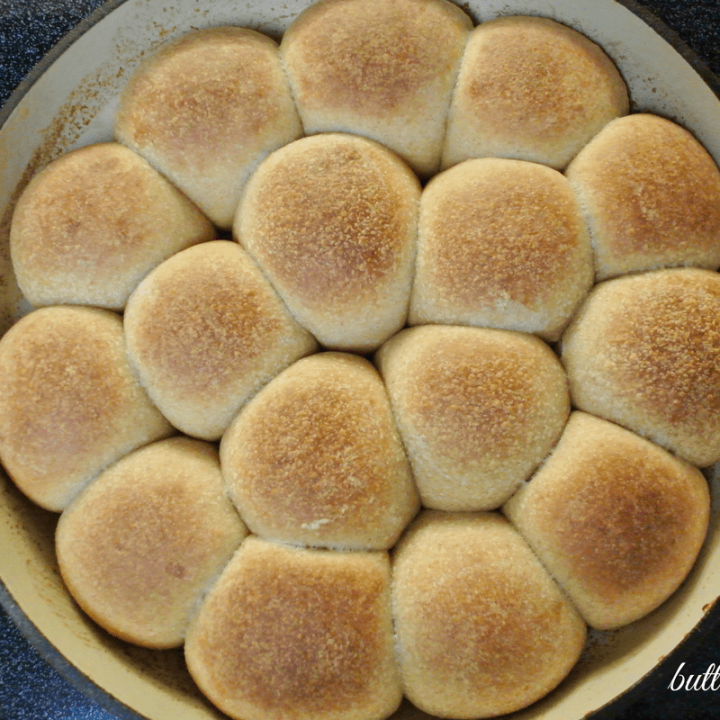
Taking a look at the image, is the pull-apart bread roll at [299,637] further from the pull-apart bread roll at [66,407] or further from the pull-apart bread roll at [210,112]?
the pull-apart bread roll at [210,112]

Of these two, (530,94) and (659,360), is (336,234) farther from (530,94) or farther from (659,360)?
(659,360)

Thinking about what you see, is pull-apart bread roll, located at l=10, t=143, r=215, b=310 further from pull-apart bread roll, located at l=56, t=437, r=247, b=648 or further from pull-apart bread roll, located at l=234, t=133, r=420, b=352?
pull-apart bread roll, located at l=56, t=437, r=247, b=648

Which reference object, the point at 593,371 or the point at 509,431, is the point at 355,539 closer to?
the point at 509,431

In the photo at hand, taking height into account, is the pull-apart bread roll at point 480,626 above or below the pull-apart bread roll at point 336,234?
below

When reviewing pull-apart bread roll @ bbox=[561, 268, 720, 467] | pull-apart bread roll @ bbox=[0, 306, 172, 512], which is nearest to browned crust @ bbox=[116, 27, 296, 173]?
pull-apart bread roll @ bbox=[0, 306, 172, 512]

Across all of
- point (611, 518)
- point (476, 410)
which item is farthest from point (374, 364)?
point (611, 518)

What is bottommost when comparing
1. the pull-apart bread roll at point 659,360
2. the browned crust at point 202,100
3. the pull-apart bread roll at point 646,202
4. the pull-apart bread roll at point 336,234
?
the pull-apart bread roll at point 659,360

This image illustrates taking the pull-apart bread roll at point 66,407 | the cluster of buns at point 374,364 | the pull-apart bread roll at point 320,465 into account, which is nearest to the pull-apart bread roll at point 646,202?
the cluster of buns at point 374,364
